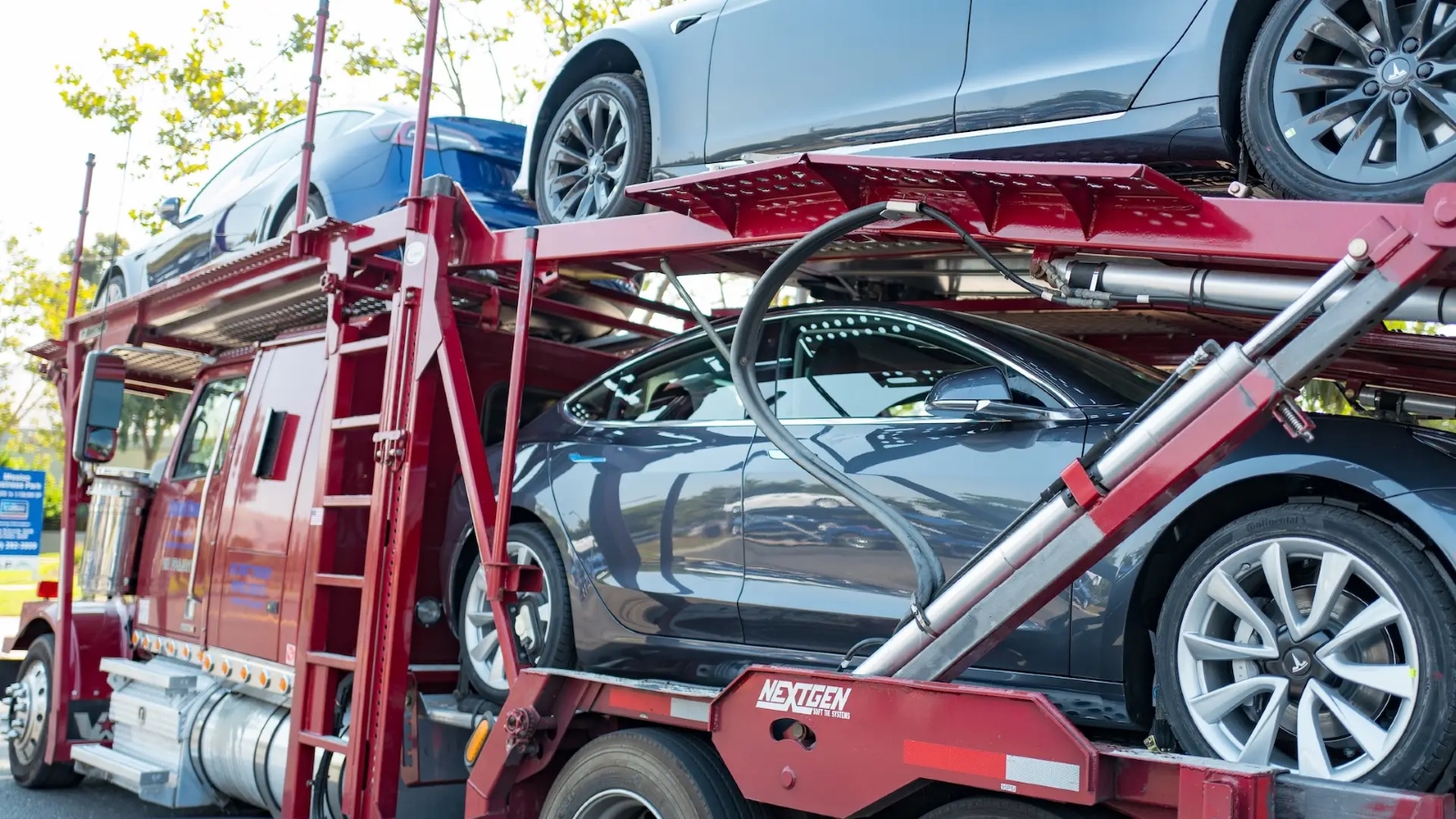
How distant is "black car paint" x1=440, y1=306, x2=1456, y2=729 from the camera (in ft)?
9.90

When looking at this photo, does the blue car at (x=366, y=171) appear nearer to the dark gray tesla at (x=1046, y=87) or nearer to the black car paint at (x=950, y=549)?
the dark gray tesla at (x=1046, y=87)

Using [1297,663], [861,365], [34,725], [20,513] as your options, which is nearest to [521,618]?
[861,365]

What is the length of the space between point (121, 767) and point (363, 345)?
106 inches

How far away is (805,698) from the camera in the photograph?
3236mm

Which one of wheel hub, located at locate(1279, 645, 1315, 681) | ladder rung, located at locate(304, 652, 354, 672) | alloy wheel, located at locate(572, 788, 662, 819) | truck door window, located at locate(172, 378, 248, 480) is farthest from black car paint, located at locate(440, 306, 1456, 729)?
truck door window, located at locate(172, 378, 248, 480)

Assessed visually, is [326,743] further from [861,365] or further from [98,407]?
[98,407]

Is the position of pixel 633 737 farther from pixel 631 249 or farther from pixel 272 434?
pixel 272 434

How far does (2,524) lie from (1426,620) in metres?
12.2

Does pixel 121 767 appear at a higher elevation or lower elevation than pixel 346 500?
lower

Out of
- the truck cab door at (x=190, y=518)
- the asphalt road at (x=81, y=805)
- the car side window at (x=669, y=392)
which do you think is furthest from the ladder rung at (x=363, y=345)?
the asphalt road at (x=81, y=805)

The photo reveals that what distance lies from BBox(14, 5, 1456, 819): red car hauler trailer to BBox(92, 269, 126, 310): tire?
0.80 m

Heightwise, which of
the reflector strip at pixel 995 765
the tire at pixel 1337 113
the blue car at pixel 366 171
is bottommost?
the reflector strip at pixel 995 765

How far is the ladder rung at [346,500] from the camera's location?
497 centimetres

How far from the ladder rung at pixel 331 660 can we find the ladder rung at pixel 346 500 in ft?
1.91
